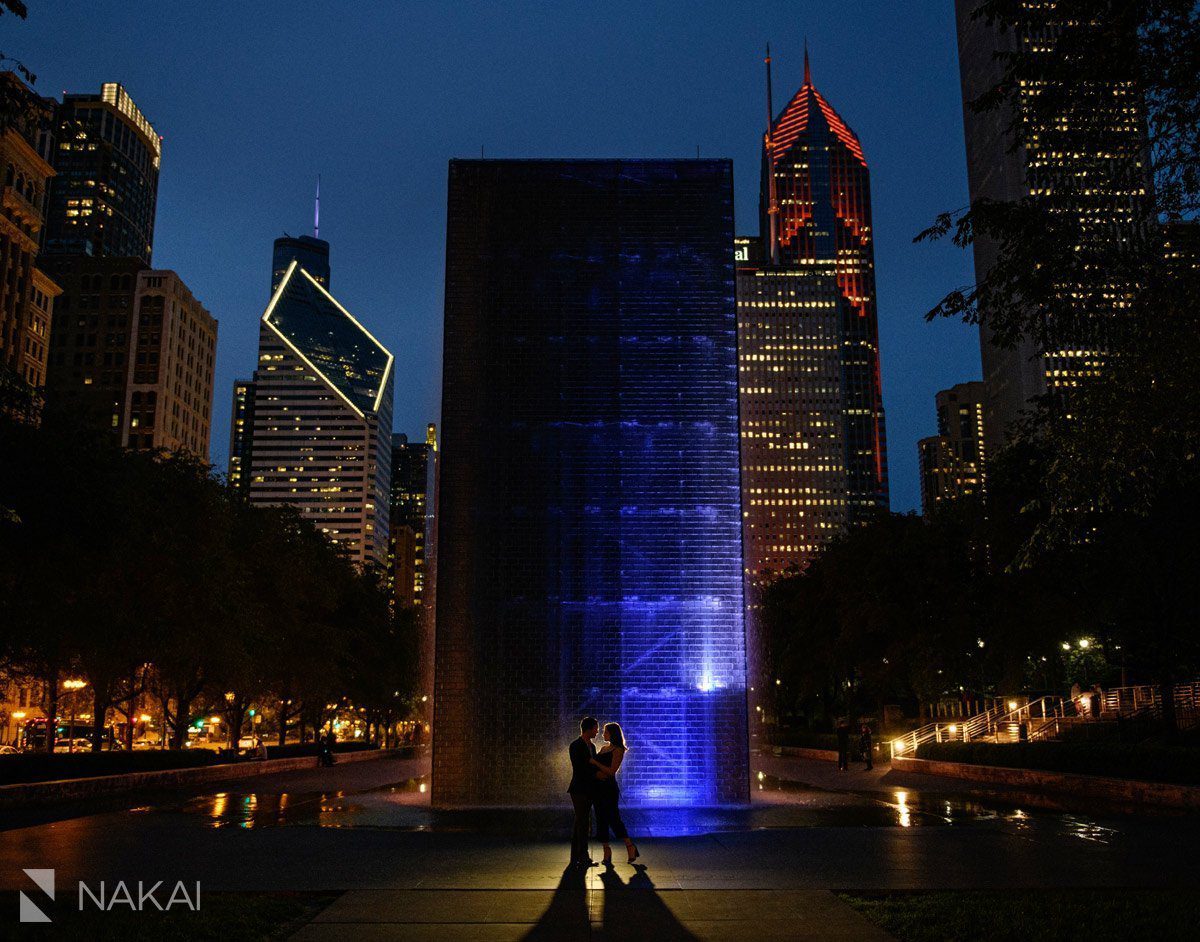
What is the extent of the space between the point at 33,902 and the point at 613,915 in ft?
16.3

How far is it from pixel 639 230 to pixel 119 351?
127965mm

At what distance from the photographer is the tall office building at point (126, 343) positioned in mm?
132125

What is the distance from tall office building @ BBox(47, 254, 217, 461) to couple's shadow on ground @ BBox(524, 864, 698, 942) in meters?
131

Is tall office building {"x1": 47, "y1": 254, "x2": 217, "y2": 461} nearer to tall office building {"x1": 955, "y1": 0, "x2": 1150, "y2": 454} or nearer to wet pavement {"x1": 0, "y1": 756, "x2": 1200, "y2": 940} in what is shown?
wet pavement {"x1": 0, "y1": 756, "x2": 1200, "y2": 940}

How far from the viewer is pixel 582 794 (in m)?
12.3

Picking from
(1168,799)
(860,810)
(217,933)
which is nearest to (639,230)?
(860,810)

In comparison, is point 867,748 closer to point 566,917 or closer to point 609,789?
point 609,789

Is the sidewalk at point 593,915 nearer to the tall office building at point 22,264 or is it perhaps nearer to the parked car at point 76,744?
the parked car at point 76,744

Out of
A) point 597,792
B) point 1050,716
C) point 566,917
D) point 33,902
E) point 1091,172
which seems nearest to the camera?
point 566,917

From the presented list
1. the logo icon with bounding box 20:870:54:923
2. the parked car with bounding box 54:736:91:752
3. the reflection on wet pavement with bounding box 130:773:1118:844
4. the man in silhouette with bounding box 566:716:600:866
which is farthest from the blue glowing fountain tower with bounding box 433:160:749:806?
the parked car with bounding box 54:736:91:752

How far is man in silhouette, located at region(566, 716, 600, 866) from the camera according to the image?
1187 cm

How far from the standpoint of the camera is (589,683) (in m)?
20.2

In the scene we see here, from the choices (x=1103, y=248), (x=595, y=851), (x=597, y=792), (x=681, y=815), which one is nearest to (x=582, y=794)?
(x=597, y=792)

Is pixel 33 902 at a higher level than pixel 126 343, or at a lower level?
lower
